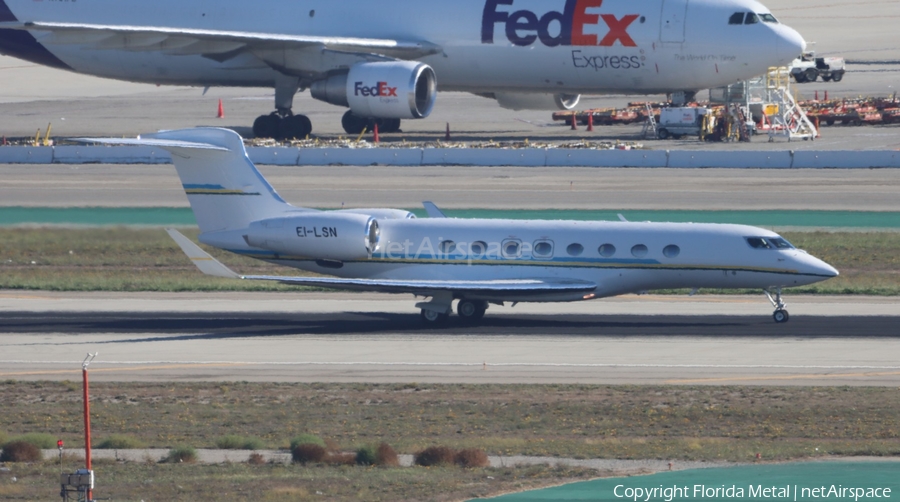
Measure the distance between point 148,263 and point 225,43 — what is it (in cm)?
1763

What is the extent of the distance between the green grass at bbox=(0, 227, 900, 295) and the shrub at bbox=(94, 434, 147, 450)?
13280 millimetres

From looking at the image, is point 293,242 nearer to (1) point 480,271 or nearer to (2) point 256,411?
(1) point 480,271

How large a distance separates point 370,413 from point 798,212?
2588cm

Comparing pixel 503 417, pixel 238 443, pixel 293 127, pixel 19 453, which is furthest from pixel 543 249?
pixel 293 127

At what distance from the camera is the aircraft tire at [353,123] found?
202ft

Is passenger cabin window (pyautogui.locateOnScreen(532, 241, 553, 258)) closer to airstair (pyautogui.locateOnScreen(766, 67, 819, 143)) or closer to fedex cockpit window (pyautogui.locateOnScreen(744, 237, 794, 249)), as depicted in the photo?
fedex cockpit window (pyautogui.locateOnScreen(744, 237, 794, 249))

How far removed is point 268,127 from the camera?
59750mm

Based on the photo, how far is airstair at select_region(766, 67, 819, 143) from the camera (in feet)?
196

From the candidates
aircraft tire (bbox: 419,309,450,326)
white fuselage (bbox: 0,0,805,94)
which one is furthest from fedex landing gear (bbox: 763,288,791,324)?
white fuselage (bbox: 0,0,805,94)

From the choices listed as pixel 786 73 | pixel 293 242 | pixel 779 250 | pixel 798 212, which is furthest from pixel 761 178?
pixel 293 242

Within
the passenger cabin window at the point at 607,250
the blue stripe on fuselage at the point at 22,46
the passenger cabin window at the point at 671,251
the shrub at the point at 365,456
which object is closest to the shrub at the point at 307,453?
the shrub at the point at 365,456

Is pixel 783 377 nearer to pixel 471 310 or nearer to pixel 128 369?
pixel 471 310

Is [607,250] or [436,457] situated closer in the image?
[436,457]

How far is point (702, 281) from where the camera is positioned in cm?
3033
